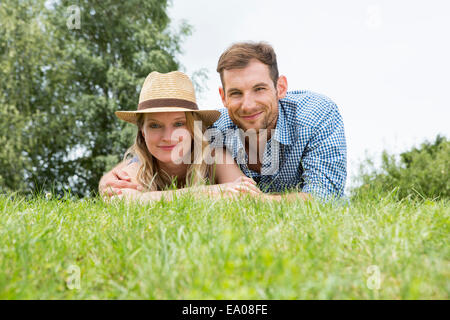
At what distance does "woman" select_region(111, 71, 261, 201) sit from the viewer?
4500 mm

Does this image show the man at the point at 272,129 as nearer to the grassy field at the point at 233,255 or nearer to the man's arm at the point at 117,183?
the man's arm at the point at 117,183

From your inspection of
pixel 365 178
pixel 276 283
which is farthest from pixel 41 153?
pixel 276 283

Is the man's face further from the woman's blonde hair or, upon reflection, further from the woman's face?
the woman's face

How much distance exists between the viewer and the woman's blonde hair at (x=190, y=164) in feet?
15.4

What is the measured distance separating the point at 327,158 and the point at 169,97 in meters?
1.85

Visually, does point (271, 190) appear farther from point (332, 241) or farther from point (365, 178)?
point (365, 178)

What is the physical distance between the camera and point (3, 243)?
2.46 meters

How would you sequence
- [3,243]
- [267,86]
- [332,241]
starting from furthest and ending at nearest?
[267,86], [3,243], [332,241]

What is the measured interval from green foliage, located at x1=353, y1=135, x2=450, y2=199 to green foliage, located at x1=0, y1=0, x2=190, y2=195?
1022 cm

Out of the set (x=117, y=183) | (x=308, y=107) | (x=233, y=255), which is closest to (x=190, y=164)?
(x=117, y=183)

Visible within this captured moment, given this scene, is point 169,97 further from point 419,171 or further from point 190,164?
point 419,171

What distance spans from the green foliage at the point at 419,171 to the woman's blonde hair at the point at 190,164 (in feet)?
26.9

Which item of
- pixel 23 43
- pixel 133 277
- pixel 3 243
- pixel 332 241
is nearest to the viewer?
pixel 133 277

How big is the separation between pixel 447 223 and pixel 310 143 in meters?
2.13
